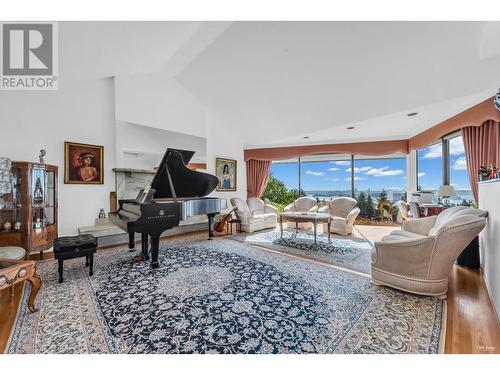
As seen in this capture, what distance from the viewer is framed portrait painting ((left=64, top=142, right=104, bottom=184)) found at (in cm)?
393

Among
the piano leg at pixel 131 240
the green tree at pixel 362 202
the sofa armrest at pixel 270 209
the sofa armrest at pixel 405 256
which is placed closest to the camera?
the sofa armrest at pixel 405 256

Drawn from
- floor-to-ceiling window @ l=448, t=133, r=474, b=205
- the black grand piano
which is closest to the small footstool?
the black grand piano

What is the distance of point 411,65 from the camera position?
3225 millimetres

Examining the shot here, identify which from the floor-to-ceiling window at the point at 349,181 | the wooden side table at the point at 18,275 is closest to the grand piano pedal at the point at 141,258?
the wooden side table at the point at 18,275

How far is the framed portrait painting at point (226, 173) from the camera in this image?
20.2ft

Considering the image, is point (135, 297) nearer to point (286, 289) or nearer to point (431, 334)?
point (286, 289)

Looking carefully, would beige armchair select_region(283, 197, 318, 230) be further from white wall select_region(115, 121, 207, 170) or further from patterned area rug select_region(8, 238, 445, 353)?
white wall select_region(115, 121, 207, 170)

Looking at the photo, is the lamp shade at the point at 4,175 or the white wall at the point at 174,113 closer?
the lamp shade at the point at 4,175

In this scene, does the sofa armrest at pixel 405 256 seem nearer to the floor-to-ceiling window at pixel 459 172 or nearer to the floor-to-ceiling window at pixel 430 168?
the floor-to-ceiling window at pixel 459 172

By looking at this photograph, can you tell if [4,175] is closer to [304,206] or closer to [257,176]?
[304,206]

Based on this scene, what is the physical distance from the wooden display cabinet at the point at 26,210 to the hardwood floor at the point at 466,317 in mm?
960

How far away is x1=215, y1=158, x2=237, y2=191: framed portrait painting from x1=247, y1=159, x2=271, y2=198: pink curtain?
1398mm

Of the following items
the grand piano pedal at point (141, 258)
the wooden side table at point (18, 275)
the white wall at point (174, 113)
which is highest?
the white wall at point (174, 113)
